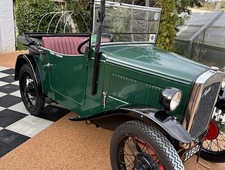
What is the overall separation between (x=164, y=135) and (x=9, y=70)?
412cm

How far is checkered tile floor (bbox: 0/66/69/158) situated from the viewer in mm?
2459

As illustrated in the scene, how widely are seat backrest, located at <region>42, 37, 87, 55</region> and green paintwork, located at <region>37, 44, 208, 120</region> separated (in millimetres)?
255

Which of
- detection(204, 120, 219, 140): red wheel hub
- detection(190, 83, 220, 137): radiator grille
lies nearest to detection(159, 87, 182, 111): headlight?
detection(190, 83, 220, 137): radiator grille

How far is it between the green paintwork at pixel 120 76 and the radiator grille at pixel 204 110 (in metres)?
0.16

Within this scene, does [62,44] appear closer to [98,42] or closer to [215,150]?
[98,42]

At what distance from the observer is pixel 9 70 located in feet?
15.7

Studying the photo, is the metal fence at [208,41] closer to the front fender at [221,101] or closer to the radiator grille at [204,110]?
the front fender at [221,101]

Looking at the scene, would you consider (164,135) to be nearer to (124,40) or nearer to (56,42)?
(124,40)

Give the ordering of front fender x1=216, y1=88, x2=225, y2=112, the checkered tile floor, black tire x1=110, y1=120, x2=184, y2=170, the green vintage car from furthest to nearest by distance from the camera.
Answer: the checkered tile floor, front fender x1=216, y1=88, x2=225, y2=112, the green vintage car, black tire x1=110, y1=120, x2=184, y2=170

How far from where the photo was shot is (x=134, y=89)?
6.30 ft

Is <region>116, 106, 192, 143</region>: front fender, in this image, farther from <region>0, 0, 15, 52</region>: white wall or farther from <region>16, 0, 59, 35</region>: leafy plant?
<region>16, 0, 59, 35</region>: leafy plant

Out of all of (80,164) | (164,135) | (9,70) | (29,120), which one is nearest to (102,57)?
(164,135)

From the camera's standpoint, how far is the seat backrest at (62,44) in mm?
2832

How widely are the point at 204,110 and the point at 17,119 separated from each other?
2.24 m
